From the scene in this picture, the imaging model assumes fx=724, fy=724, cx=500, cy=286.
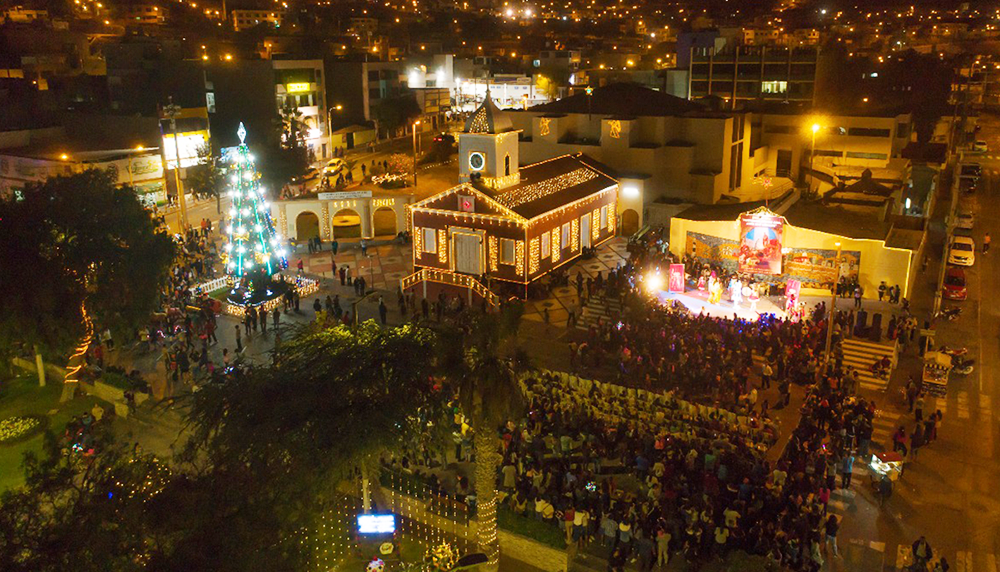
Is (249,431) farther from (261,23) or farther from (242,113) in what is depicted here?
(261,23)

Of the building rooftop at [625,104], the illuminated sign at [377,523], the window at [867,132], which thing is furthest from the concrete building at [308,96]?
the illuminated sign at [377,523]

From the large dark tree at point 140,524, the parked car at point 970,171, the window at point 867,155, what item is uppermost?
the window at point 867,155

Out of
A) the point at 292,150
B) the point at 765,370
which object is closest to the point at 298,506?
the point at 765,370

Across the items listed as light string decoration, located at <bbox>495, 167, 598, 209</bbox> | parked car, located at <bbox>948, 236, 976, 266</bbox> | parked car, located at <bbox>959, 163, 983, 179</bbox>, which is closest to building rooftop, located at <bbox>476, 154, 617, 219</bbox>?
light string decoration, located at <bbox>495, 167, 598, 209</bbox>

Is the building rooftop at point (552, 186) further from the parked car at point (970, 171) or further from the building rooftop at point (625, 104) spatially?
the parked car at point (970, 171)

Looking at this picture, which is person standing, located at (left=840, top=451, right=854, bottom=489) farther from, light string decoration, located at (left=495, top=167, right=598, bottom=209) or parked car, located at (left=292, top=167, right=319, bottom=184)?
parked car, located at (left=292, top=167, right=319, bottom=184)

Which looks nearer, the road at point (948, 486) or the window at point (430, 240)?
the road at point (948, 486)
